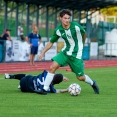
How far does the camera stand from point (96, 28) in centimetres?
4703

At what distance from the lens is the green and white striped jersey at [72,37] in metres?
14.3

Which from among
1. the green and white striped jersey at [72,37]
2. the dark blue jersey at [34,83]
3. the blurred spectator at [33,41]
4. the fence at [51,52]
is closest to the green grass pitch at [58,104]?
the dark blue jersey at [34,83]

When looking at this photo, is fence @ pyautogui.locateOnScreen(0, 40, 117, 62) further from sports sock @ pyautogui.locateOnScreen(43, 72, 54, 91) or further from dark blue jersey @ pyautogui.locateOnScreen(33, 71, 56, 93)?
sports sock @ pyautogui.locateOnScreen(43, 72, 54, 91)

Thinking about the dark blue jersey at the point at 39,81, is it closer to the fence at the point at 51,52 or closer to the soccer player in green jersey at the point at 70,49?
the soccer player in green jersey at the point at 70,49

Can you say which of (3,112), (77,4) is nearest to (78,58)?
(3,112)

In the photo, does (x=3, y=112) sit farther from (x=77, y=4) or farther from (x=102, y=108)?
(x=77, y=4)

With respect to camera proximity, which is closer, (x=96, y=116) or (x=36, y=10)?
(x=96, y=116)

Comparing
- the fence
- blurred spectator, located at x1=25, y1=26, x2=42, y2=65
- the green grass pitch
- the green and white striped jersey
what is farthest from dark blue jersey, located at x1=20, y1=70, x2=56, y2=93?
the fence

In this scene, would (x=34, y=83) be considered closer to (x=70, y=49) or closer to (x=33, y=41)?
(x=70, y=49)

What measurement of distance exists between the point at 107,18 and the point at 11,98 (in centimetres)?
4594

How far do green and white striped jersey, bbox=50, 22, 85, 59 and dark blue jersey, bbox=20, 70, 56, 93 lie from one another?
0.81 m

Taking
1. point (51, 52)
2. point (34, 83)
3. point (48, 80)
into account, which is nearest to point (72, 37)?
point (48, 80)

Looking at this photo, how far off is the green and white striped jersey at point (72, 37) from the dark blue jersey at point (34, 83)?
2.66 ft

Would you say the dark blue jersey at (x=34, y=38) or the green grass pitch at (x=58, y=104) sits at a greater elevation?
the dark blue jersey at (x=34, y=38)
